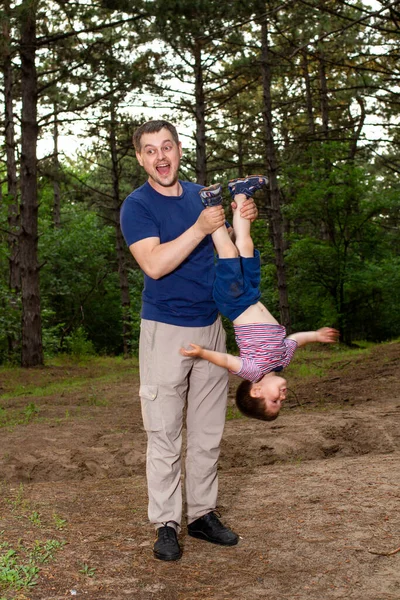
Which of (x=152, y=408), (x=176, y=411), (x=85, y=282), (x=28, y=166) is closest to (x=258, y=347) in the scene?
(x=176, y=411)

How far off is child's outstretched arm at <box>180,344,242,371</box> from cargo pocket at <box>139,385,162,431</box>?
398mm

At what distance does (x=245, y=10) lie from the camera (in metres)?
14.2

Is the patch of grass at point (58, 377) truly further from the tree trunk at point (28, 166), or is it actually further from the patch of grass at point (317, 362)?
the patch of grass at point (317, 362)

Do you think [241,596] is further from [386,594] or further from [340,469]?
[340,469]

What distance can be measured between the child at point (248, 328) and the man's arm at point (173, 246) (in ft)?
0.50

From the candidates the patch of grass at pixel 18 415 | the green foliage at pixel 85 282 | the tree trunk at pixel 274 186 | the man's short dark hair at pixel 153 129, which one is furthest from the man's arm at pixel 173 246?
the green foliage at pixel 85 282

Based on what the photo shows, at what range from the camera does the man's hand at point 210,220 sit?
147 inches

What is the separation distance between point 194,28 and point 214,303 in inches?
460

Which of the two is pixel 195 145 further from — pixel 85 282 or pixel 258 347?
pixel 258 347

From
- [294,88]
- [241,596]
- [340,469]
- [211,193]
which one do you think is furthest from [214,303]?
[294,88]

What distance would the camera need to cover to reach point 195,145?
2252cm

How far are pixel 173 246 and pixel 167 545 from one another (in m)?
1.79

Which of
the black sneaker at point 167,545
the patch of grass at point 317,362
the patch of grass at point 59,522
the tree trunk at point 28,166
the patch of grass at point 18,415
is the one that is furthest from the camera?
the tree trunk at point 28,166

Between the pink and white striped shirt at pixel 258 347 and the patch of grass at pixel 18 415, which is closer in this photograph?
the pink and white striped shirt at pixel 258 347
